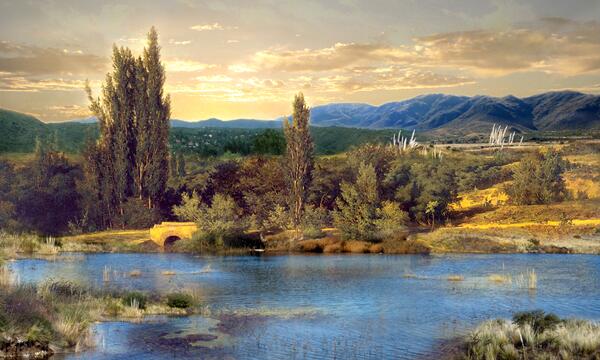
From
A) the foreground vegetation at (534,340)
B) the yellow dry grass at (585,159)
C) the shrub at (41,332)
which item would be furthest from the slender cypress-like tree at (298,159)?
the yellow dry grass at (585,159)

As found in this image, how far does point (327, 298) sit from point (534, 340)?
16414 millimetres

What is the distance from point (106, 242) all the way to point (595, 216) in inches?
2345

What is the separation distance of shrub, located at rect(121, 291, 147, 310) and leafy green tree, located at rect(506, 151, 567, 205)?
232ft

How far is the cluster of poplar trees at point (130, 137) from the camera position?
8688 cm

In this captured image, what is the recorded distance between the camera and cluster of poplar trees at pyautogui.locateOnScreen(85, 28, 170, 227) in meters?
86.9

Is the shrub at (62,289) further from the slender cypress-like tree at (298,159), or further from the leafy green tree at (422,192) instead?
the leafy green tree at (422,192)

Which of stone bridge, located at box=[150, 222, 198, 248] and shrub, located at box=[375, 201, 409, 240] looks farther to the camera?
stone bridge, located at box=[150, 222, 198, 248]

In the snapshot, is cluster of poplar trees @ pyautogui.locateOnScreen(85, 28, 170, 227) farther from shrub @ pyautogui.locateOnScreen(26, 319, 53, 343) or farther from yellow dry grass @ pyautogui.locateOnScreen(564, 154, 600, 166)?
yellow dry grass @ pyautogui.locateOnScreen(564, 154, 600, 166)

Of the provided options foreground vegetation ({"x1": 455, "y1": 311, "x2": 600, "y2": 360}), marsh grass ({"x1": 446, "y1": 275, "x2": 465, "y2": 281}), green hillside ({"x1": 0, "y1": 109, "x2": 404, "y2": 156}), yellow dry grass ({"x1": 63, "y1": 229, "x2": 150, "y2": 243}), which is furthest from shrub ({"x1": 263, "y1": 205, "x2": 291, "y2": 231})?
green hillside ({"x1": 0, "y1": 109, "x2": 404, "y2": 156})

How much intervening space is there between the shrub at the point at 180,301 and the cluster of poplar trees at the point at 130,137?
186 ft

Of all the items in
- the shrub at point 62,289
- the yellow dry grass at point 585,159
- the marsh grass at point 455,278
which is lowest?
the marsh grass at point 455,278

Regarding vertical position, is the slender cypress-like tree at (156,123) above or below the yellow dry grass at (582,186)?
above

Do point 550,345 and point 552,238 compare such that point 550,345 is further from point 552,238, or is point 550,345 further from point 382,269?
point 552,238

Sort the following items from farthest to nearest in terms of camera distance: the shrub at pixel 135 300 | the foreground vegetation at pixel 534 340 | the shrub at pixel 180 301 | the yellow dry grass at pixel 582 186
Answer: the yellow dry grass at pixel 582 186, the shrub at pixel 180 301, the shrub at pixel 135 300, the foreground vegetation at pixel 534 340
